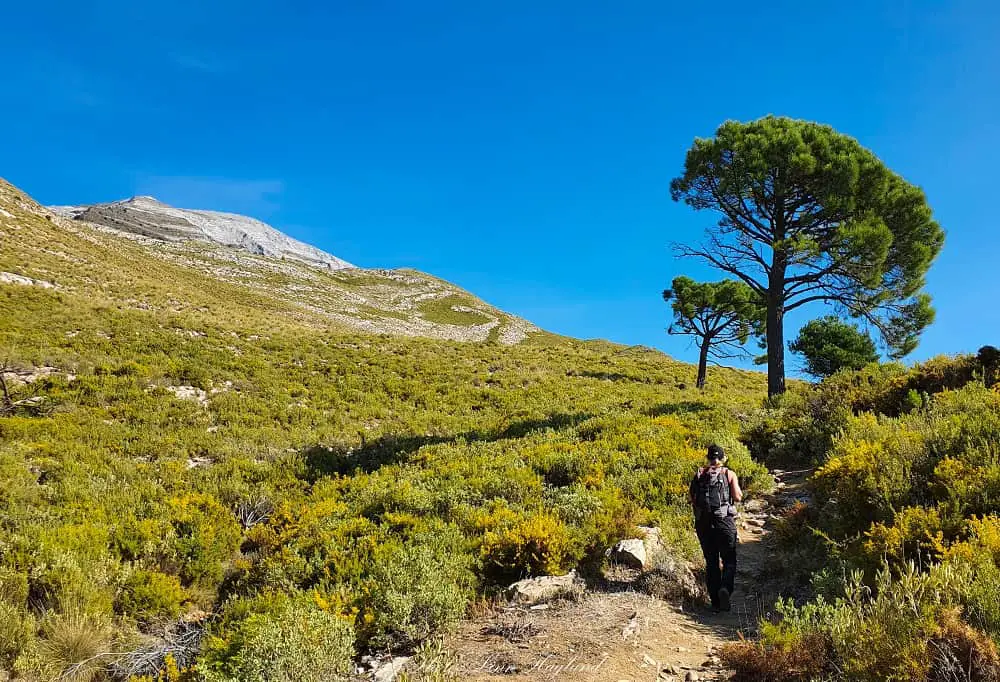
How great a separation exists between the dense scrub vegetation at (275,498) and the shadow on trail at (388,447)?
0.09 metres

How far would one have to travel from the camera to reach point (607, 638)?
4.62 metres

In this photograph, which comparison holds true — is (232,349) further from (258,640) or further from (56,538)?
(258,640)

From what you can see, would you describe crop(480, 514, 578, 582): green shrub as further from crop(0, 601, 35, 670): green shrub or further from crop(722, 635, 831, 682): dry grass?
crop(0, 601, 35, 670): green shrub

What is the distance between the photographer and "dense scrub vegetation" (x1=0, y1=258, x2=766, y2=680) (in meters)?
5.02

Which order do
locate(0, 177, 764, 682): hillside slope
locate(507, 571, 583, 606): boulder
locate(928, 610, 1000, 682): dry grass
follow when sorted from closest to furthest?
locate(928, 610, 1000, 682): dry grass < locate(0, 177, 764, 682): hillside slope < locate(507, 571, 583, 606): boulder

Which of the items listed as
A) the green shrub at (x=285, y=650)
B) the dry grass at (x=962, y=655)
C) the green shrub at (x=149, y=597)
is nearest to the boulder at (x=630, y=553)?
the dry grass at (x=962, y=655)

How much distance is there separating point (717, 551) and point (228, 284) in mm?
60816

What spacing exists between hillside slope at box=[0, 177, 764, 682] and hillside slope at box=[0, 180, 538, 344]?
5.24m

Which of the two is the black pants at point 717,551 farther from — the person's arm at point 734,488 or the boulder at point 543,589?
the boulder at point 543,589

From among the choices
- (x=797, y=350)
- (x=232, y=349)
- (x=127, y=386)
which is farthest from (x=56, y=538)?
(x=797, y=350)

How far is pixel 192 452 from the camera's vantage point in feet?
40.6

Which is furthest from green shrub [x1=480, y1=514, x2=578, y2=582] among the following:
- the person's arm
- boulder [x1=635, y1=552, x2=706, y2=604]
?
the person's arm

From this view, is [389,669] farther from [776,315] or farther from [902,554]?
[776,315]

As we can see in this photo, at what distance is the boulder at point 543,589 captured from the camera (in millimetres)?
5484
